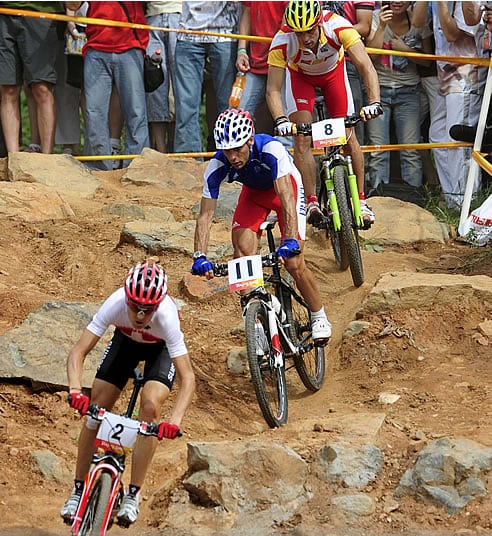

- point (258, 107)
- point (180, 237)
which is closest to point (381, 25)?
point (258, 107)

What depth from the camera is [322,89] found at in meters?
10.1

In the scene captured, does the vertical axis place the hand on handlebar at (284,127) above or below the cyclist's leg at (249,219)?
above

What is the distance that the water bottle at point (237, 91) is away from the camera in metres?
12.0

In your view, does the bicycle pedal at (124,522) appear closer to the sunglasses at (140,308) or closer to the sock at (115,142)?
the sunglasses at (140,308)

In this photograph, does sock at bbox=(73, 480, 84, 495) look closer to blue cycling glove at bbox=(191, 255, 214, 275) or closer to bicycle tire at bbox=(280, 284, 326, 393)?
blue cycling glove at bbox=(191, 255, 214, 275)

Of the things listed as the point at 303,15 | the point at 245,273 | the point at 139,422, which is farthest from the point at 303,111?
the point at 139,422

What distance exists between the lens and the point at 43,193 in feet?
39.0

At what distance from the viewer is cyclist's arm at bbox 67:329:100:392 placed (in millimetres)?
6203

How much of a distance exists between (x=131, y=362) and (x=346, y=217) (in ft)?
11.2

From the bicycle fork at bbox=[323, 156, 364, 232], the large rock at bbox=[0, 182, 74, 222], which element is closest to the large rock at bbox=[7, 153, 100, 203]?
the large rock at bbox=[0, 182, 74, 222]

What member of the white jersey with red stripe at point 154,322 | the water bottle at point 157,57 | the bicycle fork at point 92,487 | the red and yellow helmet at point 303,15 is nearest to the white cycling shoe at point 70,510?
the bicycle fork at point 92,487

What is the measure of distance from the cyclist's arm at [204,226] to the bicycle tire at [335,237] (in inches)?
68.6

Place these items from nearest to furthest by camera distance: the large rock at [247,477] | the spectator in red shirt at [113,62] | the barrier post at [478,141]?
the large rock at [247,477] < the barrier post at [478,141] < the spectator in red shirt at [113,62]

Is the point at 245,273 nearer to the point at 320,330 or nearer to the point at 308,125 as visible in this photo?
the point at 320,330
